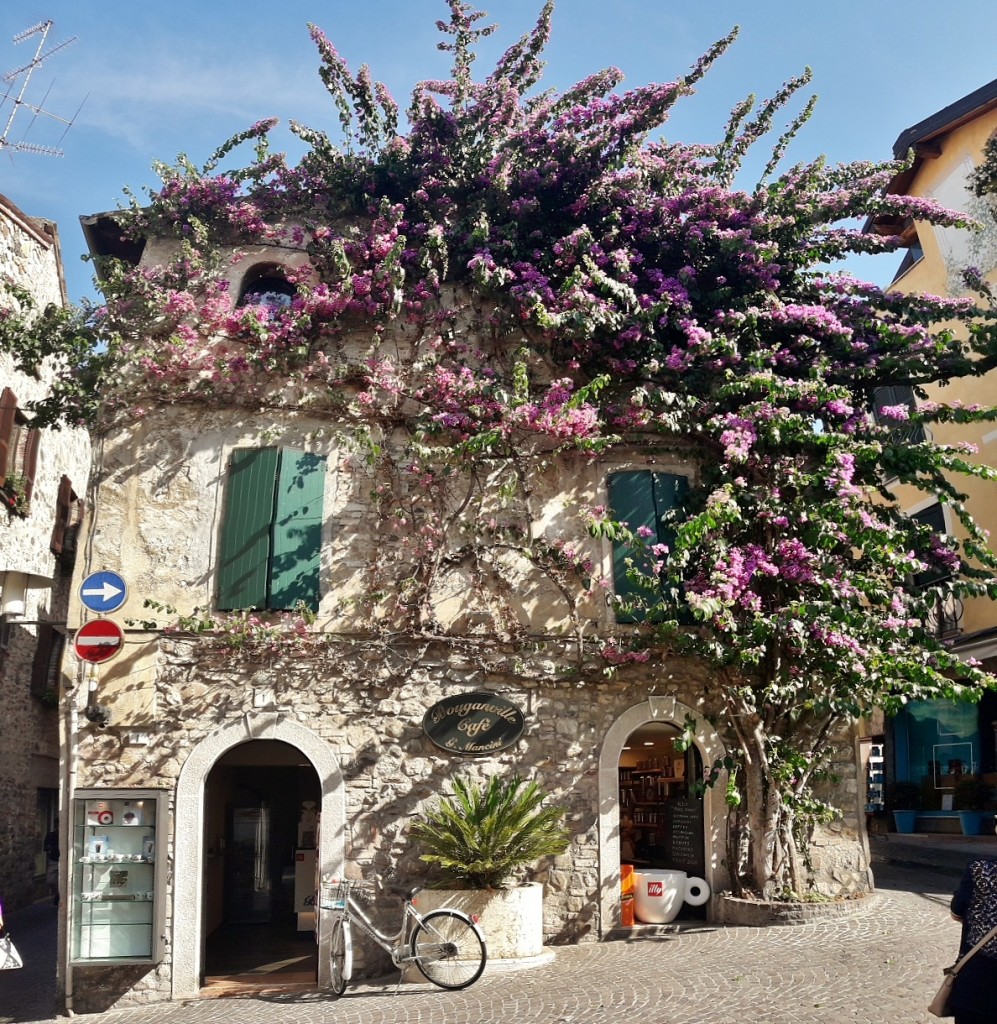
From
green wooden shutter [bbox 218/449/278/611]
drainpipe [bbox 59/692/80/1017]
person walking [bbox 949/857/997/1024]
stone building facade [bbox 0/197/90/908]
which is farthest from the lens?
stone building facade [bbox 0/197/90/908]

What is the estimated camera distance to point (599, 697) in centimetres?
1080

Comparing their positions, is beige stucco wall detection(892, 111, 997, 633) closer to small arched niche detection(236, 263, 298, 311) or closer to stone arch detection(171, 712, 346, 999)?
small arched niche detection(236, 263, 298, 311)

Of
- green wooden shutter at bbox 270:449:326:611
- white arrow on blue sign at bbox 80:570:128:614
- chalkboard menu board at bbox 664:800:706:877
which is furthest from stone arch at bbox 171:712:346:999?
chalkboard menu board at bbox 664:800:706:877

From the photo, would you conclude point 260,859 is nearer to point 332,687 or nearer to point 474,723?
point 332,687

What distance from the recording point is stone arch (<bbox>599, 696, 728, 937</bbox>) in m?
10.4

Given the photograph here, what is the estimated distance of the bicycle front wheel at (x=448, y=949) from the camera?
29.4 ft

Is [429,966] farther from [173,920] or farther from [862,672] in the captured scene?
[862,672]

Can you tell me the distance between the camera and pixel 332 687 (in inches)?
408

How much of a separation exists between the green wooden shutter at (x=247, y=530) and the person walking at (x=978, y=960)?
7223 mm

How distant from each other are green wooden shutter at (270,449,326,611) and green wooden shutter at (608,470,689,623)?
10.7 ft

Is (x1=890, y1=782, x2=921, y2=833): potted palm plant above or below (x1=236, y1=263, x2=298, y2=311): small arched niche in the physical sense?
below

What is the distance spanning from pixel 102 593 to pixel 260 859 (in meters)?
7.04

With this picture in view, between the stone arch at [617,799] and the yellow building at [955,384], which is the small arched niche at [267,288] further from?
the yellow building at [955,384]

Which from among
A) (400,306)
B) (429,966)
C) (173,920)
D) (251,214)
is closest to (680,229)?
(400,306)
